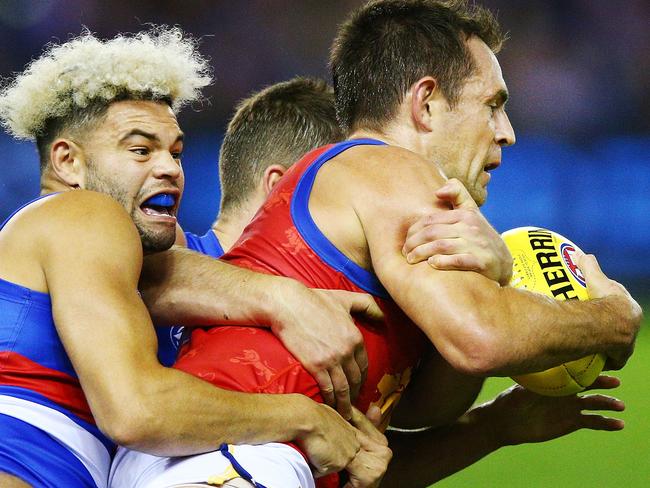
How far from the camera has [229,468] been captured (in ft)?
8.14

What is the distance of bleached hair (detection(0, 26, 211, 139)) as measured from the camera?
3.36m

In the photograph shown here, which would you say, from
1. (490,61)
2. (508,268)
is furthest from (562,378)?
(490,61)

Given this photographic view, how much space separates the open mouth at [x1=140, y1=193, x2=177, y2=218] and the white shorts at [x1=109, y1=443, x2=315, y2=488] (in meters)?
0.96

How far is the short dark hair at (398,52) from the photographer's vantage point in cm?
338

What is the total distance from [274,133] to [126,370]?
2327mm

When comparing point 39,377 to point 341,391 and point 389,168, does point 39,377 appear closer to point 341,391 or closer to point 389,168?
point 341,391

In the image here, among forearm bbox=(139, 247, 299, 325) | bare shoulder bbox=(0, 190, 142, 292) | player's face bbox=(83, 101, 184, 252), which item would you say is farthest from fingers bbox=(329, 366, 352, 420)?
player's face bbox=(83, 101, 184, 252)

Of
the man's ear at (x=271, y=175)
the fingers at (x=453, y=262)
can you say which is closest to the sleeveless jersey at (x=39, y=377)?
the fingers at (x=453, y=262)

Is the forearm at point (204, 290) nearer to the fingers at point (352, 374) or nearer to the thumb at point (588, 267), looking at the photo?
the fingers at point (352, 374)

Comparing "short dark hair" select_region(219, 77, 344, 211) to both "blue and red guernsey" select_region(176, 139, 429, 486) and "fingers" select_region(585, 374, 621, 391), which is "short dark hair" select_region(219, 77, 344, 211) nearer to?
"blue and red guernsey" select_region(176, 139, 429, 486)

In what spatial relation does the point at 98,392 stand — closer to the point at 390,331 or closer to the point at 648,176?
the point at 390,331

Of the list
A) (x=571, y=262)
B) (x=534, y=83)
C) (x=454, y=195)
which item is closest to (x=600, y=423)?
(x=571, y=262)

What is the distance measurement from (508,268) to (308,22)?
23.7 ft

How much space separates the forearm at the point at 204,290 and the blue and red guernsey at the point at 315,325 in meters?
0.05
